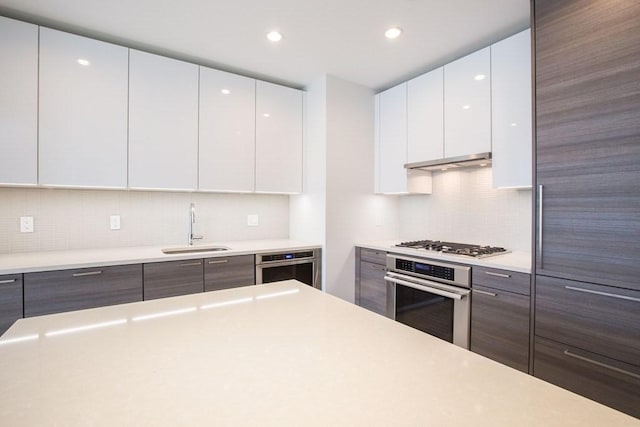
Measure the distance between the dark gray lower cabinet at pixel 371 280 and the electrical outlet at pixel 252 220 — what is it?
3.60 ft

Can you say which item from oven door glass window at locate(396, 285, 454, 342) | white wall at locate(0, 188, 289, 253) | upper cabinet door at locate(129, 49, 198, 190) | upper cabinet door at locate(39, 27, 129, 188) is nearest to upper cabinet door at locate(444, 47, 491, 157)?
oven door glass window at locate(396, 285, 454, 342)

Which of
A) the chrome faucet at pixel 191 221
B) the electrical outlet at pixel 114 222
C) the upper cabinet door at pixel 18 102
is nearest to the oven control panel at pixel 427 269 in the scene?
the chrome faucet at pixel 191 221

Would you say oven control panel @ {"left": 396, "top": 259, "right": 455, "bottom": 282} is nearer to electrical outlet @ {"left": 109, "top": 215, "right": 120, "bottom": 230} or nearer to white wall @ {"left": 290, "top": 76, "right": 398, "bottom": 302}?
white wall @ {"left": 290, "top": 76, "right": 398, "bottom": 302}

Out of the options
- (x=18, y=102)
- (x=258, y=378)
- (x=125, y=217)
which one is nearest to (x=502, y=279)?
(x=258, y=378)

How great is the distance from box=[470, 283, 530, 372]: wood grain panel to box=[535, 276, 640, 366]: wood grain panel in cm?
11

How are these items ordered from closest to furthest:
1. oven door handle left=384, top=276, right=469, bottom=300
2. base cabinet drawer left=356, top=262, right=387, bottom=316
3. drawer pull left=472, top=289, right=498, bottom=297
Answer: drawer pull left=472, top=289, right=498, bottom=297, oven door handle left=384, top=276, right=469, bottom=300, base cabinet drawer left=356, top=262, right=387, bottom=316

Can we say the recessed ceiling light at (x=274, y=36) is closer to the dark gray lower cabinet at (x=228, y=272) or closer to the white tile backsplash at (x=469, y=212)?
the dark gray lower cabinet at (x=228, y=272)

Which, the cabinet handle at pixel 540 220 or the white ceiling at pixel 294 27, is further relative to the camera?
the white ceiling at pixel 294 27

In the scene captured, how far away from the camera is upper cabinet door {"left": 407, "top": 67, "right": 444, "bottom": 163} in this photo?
2.61 m

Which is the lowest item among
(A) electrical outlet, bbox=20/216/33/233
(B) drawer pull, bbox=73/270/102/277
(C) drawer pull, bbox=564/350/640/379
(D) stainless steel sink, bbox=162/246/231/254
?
(C) drawer pull, bbox=564/350/640/379

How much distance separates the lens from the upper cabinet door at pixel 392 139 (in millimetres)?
2928

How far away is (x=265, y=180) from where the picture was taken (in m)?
2.91

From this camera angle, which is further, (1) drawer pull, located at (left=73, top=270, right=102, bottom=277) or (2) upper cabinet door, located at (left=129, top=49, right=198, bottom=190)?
(2) upper cabinet door, located at (left=129, top=49, right=198, bottom=190)

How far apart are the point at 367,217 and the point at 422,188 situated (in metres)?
0.61
